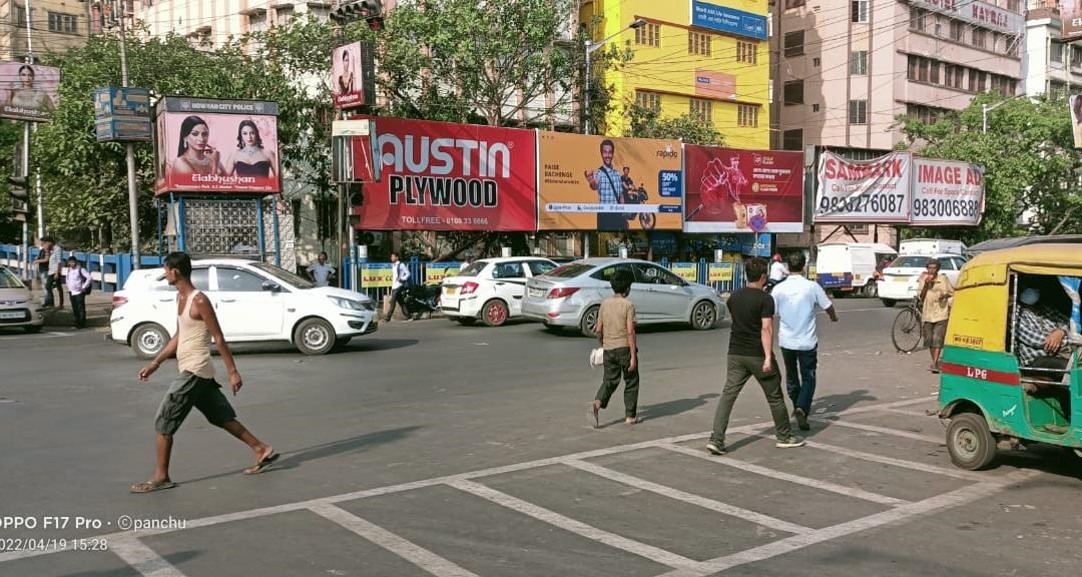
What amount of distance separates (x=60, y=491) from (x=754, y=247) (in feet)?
102

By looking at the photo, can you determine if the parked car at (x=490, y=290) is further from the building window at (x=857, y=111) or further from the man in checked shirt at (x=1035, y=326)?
the building window at (x=857, y=111)

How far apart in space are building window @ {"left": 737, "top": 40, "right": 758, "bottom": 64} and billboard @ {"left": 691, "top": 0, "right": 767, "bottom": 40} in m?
0.46

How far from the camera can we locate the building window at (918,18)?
5475 centimetres

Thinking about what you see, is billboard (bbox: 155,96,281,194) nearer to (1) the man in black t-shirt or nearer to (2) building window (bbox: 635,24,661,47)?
(1) the man in black t-shirt

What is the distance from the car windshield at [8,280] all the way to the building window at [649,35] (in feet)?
99.6

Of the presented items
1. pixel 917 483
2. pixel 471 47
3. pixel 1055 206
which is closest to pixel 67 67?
pixel 471 47

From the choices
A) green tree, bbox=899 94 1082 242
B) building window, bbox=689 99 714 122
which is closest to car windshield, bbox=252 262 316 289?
building window, bbox=689 99 714 122

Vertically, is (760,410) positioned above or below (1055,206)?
below

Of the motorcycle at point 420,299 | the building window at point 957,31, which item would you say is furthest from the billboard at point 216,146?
the building window at point 957,31

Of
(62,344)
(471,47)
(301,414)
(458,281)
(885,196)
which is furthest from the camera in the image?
(885,196)

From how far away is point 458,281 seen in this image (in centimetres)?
1967

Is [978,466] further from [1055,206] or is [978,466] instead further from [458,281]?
[1055,206]

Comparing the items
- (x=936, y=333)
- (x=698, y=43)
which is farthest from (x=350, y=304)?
(x=698, y=43)

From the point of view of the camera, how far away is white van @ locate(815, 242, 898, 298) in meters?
32.6
